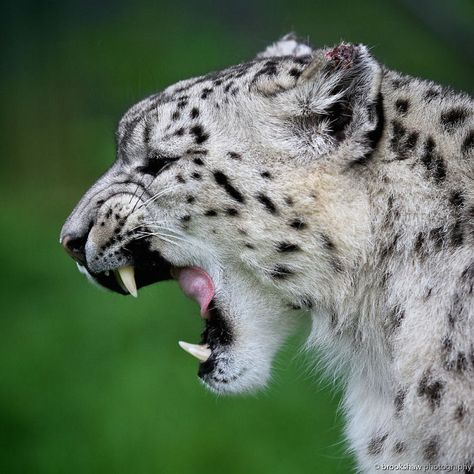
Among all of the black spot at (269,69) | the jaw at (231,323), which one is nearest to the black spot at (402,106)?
the black spot at (269,69)

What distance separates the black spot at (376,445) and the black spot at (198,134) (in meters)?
1.13

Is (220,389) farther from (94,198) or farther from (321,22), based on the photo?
(321,22)

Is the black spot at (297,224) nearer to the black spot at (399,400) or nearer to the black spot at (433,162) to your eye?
the black spot at (433,162)

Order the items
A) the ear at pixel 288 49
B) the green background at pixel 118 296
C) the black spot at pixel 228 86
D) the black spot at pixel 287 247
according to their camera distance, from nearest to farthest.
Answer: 1. the black spot at pixel 287 247
2. the black spot at pixel 228 86
3. the ear at pixel 288 49
4. the green background at pixel 118 296

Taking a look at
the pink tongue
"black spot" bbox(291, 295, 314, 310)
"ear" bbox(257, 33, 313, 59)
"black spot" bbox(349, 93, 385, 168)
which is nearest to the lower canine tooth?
the pink tongue

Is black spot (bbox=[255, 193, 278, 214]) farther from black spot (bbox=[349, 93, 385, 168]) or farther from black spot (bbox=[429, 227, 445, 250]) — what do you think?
black spot (bbox=[429, 227, 445, 250])

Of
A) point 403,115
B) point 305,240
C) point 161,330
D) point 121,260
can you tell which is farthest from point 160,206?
point 161,330

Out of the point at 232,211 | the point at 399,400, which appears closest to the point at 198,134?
the point at 232,211

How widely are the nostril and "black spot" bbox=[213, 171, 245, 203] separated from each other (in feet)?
1.81

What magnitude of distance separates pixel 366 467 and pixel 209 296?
0.78m

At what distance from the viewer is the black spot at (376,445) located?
3.21 metres

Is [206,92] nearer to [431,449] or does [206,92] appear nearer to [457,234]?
[457,234]

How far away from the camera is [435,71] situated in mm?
8805

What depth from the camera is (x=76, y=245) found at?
356 centimetres
